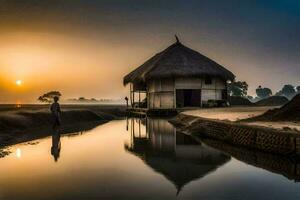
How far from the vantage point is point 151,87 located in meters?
31.8

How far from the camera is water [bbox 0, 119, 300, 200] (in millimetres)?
5363

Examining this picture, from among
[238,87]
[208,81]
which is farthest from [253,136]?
[238,87]

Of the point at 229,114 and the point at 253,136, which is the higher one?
the point at 229,114

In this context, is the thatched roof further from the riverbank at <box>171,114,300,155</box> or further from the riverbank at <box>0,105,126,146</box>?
the riverbank at <box>171,114,300,155</box>

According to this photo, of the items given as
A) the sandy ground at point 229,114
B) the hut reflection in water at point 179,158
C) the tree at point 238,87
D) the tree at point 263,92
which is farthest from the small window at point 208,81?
the tree at point 263,92

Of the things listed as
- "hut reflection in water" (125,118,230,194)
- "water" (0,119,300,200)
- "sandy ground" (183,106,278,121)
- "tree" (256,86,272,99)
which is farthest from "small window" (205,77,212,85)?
"tree" (256,86,272,99)

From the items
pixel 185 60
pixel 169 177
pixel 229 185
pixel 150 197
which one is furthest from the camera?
pixel 185 60

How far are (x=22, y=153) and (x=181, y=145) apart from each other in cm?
521

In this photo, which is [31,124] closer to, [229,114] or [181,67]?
[229,114]

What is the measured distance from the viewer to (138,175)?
6766 mm

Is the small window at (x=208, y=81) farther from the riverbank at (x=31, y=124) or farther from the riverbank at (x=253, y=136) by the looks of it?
the riverbank at (x=253, y=136)

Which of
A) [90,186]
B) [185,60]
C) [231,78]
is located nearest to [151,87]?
[185,60]

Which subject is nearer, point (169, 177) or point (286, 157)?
point (169, 177)

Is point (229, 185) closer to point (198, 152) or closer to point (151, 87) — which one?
point (198, 152)
